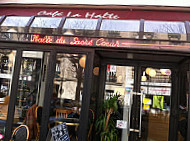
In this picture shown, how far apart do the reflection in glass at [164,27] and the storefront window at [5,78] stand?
3545 millimetres

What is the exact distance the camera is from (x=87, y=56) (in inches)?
171

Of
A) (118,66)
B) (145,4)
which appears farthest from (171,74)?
(145,4)

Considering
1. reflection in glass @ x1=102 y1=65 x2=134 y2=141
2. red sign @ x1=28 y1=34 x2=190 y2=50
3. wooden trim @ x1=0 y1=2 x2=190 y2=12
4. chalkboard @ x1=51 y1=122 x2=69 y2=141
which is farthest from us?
reflection in glass @ x1=102 y1=65 x2=134 y2=141

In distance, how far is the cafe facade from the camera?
4.22 m

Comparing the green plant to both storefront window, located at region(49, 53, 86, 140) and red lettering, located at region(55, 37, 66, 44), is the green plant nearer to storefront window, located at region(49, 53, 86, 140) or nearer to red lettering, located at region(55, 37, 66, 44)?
storefront window, located at region(49, 53, 86, 140)

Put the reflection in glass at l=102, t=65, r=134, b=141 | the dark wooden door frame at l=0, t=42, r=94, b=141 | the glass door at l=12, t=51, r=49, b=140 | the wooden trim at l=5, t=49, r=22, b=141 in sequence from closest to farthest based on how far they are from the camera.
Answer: the dark wooden door frame at l=0, t=42, r=94, b=141 → the wooden trim at l=5, t=49, r=22, b=141 → the glass door at l=12, t=51, r=49, b=140 → the reflection in glass at l=102, t=65, r=134, b=141

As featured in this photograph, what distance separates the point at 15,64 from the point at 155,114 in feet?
13.9

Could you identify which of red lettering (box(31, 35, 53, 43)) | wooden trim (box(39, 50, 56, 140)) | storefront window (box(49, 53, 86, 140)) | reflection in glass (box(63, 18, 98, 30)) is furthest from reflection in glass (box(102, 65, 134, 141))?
red lettering (box(31, 35, 53, 43))

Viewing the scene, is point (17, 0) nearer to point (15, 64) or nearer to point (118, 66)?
point (15, 64)

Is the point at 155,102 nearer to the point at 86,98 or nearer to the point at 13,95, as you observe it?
the point at 86,98

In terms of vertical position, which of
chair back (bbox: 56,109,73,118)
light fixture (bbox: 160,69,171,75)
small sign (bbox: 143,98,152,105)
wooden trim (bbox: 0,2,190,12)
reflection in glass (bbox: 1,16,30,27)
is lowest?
chair back (bbox: 56,109,73,118)

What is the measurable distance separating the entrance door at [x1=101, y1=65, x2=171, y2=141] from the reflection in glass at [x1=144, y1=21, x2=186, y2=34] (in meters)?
1.49

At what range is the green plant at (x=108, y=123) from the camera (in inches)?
189

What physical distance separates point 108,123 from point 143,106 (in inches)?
46.9
